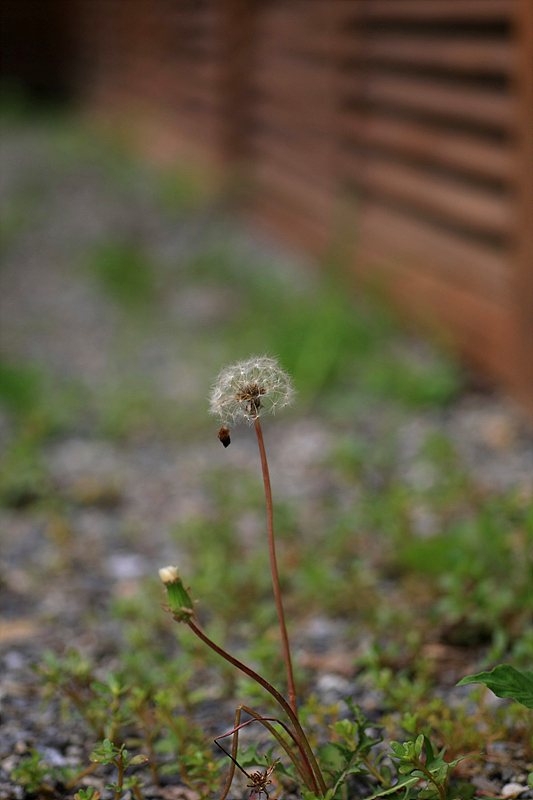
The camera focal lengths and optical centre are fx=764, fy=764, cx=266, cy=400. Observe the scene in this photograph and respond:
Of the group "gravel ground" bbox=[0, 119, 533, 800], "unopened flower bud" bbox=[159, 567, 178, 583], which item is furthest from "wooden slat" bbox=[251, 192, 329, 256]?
"unopened flower bud" bbox=[159, 567, 178, 583]

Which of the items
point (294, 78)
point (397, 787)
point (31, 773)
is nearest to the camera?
point (397, 787)

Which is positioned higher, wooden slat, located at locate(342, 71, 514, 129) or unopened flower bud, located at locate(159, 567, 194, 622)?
Result: wooden slat, located at locate(342, 71, 514, 129)

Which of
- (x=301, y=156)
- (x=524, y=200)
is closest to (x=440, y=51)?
(x=524, y=200)

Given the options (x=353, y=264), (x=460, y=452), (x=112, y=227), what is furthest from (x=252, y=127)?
(x=460, y=452)

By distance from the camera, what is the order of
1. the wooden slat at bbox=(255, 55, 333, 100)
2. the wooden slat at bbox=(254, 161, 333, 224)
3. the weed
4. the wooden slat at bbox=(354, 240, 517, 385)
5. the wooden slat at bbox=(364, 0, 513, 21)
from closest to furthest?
the wooden slat at bbox=(364, 0, 513, 21)
the wooden slat at bbox=(354, 240, 517, 385)
the weed
the wooden slat at bbox=(255, 55, 333, 100)
the wooden slat at bbox=(254, 161, 333, 224)

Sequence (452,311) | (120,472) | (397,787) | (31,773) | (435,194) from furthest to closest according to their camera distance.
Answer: (435,194), (452,311), (120,472), (31,773), (397,787)

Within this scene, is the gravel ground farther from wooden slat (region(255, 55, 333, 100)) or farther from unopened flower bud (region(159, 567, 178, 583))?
wooden slat (region(255, 55, 333, 100))

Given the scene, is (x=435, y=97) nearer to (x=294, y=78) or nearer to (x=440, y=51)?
(x=440, y=51)
